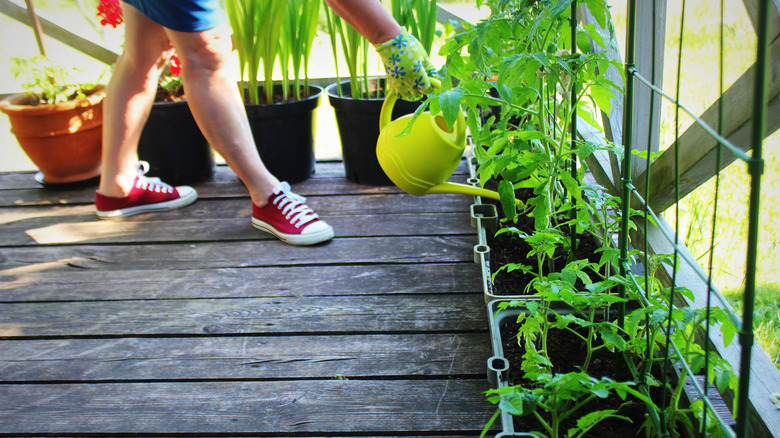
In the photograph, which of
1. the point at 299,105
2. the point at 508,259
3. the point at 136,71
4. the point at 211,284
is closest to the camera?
the point at 508,259

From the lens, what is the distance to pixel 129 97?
5.86 ft

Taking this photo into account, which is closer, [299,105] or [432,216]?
[432,216]

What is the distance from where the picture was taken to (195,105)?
5.32 ft

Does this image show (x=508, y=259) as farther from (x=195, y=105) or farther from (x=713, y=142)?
(x=195, y=105)

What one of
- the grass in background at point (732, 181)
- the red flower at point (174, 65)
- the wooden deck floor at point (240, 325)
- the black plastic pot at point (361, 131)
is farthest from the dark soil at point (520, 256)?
the red flower at point (174, 65)

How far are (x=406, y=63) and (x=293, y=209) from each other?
594mm

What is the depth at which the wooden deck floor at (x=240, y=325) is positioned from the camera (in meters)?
1.05

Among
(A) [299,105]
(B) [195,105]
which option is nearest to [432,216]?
(A) [299,105]

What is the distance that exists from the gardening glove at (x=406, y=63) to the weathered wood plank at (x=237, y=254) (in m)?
0.44

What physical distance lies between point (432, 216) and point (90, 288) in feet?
3.18

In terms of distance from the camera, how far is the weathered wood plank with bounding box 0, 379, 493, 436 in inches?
39.7

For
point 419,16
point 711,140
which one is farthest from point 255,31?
point 711,140

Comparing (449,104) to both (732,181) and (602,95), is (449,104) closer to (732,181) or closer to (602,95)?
(602,95)

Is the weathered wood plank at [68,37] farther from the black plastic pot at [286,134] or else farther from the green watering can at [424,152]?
the green watering can at [424,152]
